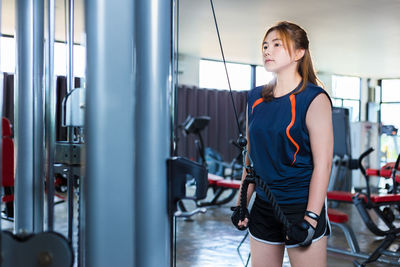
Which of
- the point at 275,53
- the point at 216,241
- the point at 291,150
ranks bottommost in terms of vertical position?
the point at 216,241

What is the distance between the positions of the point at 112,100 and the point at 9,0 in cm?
523

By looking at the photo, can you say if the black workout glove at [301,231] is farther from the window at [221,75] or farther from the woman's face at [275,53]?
the window at [221,75]

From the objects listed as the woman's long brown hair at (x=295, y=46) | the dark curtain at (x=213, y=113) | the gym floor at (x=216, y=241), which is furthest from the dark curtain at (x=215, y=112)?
the woman's long brown hair at (x=295, y=46)

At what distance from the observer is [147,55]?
2.29 ft

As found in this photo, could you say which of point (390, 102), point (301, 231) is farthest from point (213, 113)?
point (301, 231)

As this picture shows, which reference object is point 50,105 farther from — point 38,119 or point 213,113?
point 213,113

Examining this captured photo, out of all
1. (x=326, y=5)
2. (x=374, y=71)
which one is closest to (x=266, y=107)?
(x=326, y=5)

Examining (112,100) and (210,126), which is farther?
(210,126)

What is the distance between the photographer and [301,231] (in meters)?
1.36

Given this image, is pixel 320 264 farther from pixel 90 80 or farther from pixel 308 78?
pixel 90 80

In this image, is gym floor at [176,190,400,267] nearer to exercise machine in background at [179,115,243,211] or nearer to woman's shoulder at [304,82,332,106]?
exercise machine in background at [179,115,243,211]

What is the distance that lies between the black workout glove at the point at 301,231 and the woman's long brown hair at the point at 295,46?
0.43 m

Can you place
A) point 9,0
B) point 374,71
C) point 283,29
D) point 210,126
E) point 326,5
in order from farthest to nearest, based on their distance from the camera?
point 374,71 → point 210,126 → point 326,5 → point 9,0 → point 283,29

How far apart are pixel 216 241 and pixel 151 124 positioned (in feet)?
11.8
